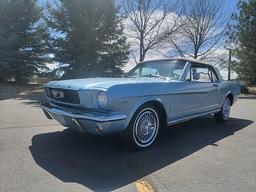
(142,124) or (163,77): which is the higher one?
(163,77)

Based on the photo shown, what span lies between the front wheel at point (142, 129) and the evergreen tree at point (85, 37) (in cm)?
1267

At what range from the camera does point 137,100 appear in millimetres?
5441

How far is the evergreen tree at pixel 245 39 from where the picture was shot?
23.1m

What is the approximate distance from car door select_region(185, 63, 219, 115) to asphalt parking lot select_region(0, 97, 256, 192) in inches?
21.9

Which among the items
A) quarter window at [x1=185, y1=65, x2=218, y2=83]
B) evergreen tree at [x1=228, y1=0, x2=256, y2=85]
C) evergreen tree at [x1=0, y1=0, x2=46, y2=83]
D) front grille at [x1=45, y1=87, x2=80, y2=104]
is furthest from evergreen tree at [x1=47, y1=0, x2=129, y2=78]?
front grille at [x1=45, y1=87, x2=80, y2=104]

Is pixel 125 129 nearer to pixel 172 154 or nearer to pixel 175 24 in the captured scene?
pixel 172 154

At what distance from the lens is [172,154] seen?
5.55m

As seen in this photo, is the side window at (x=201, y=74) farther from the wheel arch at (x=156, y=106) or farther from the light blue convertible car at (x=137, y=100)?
the wheel arch at (x=156, y=106)

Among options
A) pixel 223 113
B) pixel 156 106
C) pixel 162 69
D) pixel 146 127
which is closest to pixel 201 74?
pixel 162 69

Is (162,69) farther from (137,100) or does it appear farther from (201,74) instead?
(137,100)

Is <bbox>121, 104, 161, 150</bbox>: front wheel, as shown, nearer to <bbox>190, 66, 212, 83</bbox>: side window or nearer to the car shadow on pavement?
the car shadow on pavement

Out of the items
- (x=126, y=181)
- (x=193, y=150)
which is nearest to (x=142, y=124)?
(x=193, y=150)

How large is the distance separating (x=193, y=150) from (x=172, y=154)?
1.58 feet

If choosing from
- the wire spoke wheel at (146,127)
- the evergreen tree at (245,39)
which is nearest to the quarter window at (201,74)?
the wire spoke wheel at (146,127)
